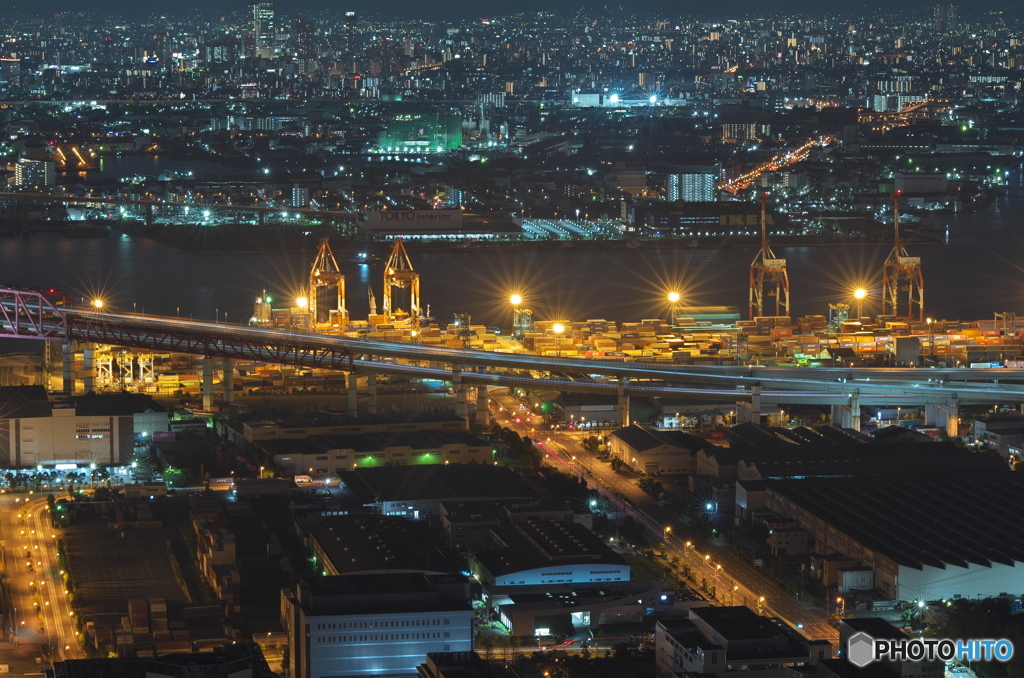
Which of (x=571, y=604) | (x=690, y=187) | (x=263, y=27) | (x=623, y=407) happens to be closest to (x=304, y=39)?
(x=263, y=27)

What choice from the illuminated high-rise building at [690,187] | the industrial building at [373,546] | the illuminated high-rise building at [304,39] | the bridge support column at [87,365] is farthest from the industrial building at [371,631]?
the illuminated high-rise building at [304,39]

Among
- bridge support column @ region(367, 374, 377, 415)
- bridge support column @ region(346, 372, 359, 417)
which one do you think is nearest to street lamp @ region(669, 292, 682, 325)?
bridge support column @ region(367, 374, 377, 415)

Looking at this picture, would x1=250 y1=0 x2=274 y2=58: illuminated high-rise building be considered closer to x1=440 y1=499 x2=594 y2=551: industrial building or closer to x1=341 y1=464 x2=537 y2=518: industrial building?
x1=341 y1=464 x2=537 y2=518: industrial building

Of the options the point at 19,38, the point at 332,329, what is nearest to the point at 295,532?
the point at 332,329

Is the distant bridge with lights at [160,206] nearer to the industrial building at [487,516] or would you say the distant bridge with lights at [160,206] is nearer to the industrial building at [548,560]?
the industrial building at [487,516]

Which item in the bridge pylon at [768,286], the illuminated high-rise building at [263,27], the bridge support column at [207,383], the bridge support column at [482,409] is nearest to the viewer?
the bridge support column at [482,409]

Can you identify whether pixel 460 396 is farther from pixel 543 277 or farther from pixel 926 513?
pixel 543 277

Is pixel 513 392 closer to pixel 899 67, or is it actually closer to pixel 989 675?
pixel 989 675
